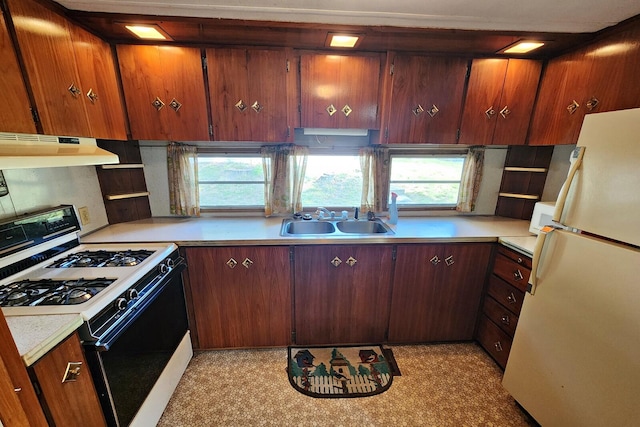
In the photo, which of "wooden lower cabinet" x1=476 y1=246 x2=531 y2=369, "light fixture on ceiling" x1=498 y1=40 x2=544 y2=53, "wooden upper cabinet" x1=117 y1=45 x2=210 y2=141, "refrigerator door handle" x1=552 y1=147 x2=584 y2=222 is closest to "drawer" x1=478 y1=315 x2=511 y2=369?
"wooden lower cabinet" x1=476 y1=246 x2=531 y2=369

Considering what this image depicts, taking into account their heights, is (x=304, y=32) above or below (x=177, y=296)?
above

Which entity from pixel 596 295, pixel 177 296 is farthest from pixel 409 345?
pixel 177 296

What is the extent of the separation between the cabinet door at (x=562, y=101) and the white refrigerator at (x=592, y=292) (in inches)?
30.1

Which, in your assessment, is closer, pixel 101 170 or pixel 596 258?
pixel 596 258

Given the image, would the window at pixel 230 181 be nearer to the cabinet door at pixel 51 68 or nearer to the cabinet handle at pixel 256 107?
the cabinet handle at pixel 256 107

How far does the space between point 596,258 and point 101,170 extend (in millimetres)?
3100

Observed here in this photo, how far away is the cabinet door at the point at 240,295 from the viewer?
5.76 feet

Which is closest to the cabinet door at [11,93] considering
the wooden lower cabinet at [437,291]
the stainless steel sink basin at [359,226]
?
the stainless steel sink basin at [359,226]

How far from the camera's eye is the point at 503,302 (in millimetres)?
1773

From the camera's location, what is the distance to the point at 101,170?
6.33ft

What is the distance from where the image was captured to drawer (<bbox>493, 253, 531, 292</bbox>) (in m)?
1.62

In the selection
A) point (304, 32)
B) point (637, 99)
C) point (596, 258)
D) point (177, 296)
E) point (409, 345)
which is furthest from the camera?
point (409, 345)

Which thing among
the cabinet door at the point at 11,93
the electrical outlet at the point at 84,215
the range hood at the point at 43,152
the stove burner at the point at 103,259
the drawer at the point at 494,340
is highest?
the cabinet door at the point at 11,93

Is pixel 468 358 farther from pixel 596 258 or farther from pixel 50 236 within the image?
pixel 50 236
